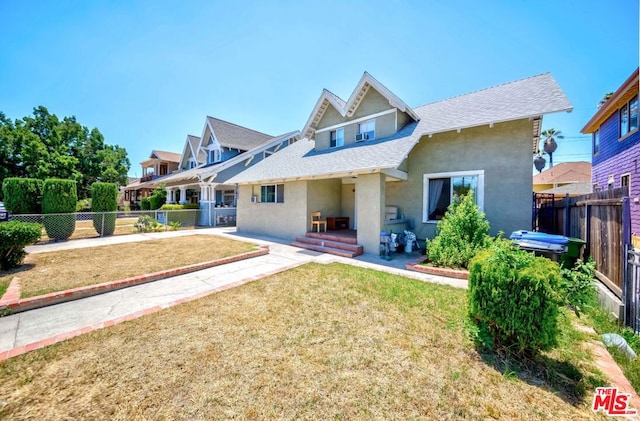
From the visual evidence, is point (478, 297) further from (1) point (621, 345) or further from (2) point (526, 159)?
(2) point (526, 159)

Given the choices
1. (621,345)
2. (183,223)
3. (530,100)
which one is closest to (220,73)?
(183,223)

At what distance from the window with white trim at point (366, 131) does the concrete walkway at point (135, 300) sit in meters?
6.62

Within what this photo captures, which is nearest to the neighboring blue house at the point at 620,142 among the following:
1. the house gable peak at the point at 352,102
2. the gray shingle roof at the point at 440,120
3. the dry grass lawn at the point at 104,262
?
the gray shingle roof at the point at 440,120

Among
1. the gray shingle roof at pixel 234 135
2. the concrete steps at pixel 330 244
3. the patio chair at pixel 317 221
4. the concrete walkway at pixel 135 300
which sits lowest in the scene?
the concrete walkway at pixel 135 300

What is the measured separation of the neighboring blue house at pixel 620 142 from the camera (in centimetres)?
875

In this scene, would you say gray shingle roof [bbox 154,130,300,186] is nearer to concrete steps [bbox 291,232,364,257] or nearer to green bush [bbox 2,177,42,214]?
green bush [bbox 2,177,42,214]

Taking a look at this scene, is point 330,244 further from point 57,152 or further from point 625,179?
point 57,152

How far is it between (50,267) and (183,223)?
35.5 feet

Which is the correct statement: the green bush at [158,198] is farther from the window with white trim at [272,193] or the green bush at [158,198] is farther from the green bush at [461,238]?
the green bush at [461,238]

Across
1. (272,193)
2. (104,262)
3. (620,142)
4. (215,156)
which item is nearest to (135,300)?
(104,262)

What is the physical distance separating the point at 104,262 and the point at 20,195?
8.75 meters

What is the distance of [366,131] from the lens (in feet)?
41.1

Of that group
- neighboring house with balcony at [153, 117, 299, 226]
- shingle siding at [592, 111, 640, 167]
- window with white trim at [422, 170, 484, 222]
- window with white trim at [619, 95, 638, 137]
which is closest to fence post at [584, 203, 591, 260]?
window with white trim at [422, 170, 484, 222]

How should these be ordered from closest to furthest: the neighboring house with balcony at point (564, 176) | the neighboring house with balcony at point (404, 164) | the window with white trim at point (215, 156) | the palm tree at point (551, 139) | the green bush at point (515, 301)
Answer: the green bush at point (515, 301) < the neighboring house with balcony at point (404, 164) < the window with white trim at point (215, 156) < the neighboring house with balcony at point (564, 176) < the palm tree at point (551, 139)
